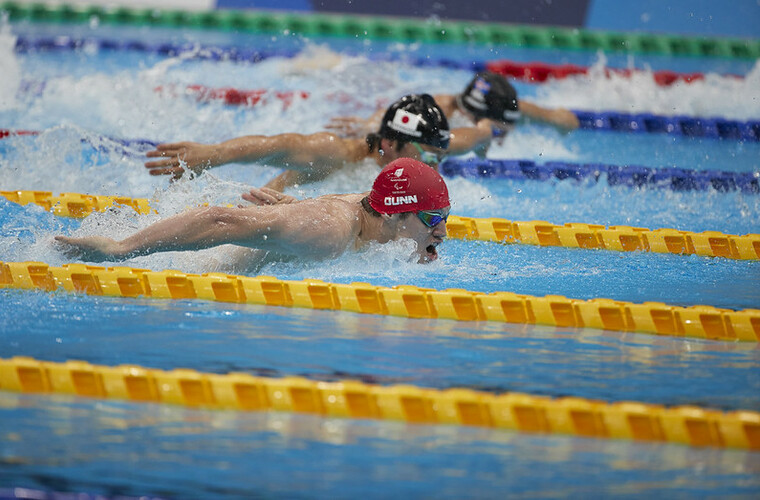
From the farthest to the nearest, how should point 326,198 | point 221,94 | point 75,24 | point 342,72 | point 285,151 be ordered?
point 75,24, point 342,72, point 221,94, point 285,151, point 326,198

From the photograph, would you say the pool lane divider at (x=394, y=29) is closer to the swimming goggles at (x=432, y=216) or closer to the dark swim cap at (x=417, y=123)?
the dark swim cap at (x=417, y=123)

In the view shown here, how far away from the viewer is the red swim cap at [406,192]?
4.07 m

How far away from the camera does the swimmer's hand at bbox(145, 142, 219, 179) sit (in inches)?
180

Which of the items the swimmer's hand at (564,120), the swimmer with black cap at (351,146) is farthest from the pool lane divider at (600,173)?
the swimmer with black cap at (351,146)

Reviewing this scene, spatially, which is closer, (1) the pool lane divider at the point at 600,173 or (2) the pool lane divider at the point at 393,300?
(2) the pool lane divider at the point at 393,300

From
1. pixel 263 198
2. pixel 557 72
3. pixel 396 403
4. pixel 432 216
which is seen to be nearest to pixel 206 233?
pixel 263 198

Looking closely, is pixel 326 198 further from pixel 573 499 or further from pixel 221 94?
pixel 221 94

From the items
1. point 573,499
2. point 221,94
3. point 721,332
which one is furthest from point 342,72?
point 573,499

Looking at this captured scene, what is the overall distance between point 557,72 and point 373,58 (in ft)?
5.78

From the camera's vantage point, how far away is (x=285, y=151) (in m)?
5.07

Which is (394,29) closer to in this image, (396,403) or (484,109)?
(484,109)

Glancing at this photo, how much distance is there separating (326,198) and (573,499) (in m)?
1.97

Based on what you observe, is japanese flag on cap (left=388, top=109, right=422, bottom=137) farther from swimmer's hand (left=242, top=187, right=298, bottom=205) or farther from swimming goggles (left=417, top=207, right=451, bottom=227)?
swimmer's hand (left=242, top=187, right=298, bottom=205)

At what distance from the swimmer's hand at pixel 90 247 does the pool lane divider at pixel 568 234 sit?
4.18ft
